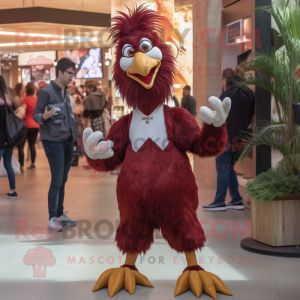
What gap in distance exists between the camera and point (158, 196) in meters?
2.39

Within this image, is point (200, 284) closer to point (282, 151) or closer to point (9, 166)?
point (282, 151)

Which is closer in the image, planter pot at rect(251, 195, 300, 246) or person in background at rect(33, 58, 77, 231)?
planter pot at rect(251, 195, 300, 246)

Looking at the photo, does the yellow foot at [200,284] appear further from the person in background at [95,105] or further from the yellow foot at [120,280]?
the person in background at [95,105]

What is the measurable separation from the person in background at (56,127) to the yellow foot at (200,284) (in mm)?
1692

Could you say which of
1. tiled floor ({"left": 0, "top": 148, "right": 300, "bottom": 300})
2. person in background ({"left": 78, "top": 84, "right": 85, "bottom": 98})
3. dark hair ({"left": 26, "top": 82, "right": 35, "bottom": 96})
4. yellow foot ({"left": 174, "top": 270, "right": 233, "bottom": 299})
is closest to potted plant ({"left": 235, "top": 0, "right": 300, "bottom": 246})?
tiled floor ({"left": 0, "top": 148, "right": 300, "bottom": 300})

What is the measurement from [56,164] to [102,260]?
3.38ft

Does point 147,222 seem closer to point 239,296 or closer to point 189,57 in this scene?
point 239,296

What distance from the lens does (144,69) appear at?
7.73 feet

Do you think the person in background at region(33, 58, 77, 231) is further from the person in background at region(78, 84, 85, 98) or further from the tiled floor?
the person in background at region(78, 84, 85, 98)

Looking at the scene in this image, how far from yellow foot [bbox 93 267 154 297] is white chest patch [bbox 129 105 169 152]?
73cm

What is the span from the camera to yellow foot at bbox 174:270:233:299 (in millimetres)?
2430

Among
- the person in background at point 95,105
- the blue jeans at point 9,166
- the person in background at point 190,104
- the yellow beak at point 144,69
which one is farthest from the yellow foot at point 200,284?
the person in background at point 95,105

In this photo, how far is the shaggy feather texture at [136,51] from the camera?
2461 mm

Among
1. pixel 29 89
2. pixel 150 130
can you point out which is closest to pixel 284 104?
pixel 150 130
